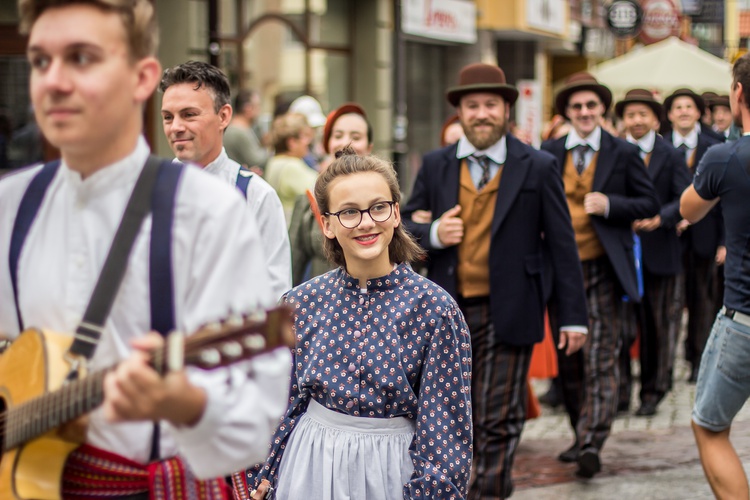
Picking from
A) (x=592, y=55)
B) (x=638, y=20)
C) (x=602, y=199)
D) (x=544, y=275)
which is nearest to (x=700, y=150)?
(x=602, y=199)

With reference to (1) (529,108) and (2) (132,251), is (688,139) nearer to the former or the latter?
(2) (132,251)

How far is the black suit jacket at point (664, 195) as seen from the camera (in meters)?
9.16

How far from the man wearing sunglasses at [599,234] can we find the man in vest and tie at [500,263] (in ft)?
4.73

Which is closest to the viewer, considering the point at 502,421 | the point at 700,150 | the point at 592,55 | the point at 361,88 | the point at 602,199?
the point at 502,421

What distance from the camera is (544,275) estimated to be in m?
6.33

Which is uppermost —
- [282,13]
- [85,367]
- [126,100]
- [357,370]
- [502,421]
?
[282,13]

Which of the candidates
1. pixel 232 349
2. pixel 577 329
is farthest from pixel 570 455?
pixel 232 349

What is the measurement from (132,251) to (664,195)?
7292 mm

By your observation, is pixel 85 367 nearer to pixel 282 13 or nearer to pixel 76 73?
pixel 76 73

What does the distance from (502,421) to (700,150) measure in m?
5.17

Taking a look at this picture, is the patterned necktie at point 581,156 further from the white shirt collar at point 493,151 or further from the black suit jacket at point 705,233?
the black suit jacket at point 705,233

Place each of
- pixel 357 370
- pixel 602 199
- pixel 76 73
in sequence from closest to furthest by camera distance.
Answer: pixel 76 73, pixel 357 370, pixel 602 199

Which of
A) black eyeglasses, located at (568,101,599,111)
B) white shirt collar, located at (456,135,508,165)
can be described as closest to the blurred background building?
black eyeglasses, located at (568,101,599,111)

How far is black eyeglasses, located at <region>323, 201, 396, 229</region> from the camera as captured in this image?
4.05m
